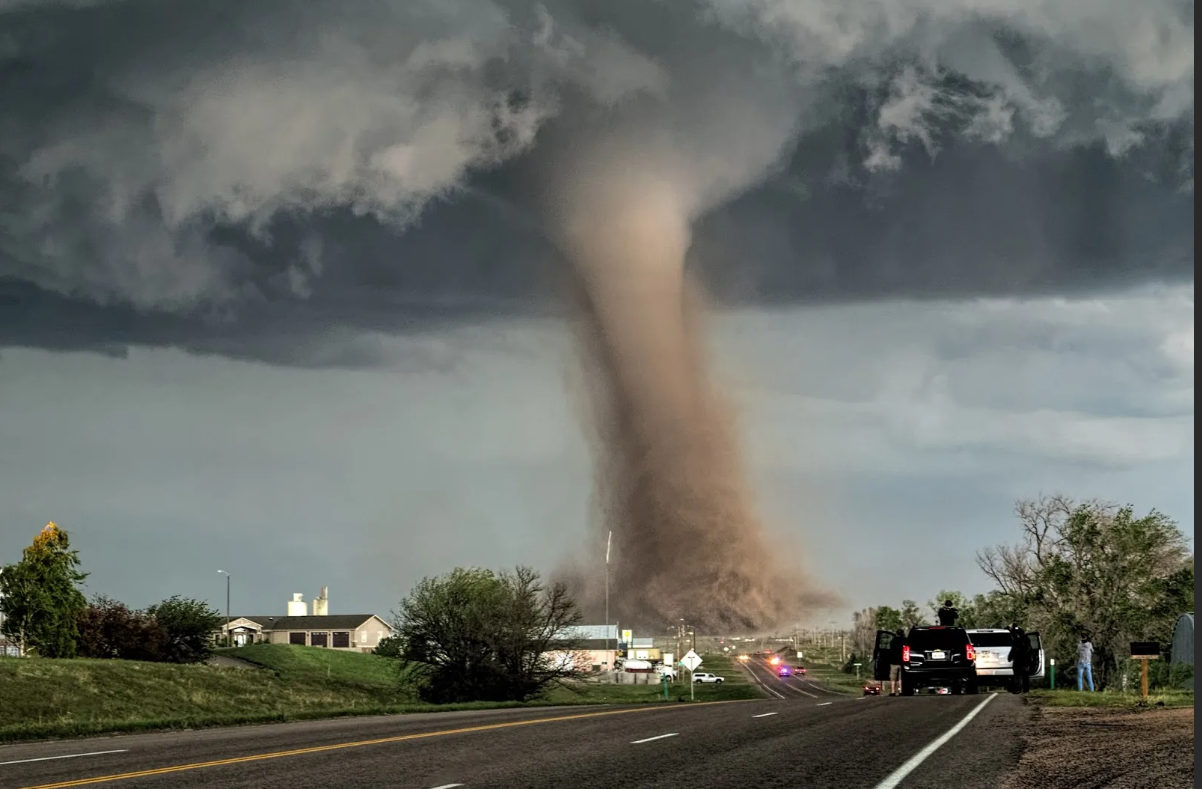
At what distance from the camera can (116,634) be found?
93.9m

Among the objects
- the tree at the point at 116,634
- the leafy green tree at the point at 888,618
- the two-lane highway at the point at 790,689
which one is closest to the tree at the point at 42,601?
the tree at the point at 116,634

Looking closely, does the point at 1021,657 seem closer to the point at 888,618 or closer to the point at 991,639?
the point at 991,639

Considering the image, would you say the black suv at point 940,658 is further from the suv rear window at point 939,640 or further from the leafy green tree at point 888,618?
the leafy green tree at point 888,618

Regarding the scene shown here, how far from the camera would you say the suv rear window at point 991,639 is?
4603 cm

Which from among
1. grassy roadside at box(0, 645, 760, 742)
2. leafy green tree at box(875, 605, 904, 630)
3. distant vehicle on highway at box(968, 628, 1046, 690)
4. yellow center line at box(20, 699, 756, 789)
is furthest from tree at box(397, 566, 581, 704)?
leafy green tree at box(875, 605, 904, 630)

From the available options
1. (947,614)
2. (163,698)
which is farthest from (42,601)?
(947,614)

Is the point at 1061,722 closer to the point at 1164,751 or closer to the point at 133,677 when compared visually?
the point at 1164,751

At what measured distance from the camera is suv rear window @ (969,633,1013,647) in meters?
46.0

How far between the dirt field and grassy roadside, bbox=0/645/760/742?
18734 millimetres

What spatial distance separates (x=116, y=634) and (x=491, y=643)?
132ft

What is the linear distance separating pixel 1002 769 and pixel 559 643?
2080 inches

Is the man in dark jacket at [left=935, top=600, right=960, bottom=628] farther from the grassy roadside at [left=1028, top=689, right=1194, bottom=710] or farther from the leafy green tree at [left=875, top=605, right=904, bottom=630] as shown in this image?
the leafy green tree at [left=875, top=605, right=904, bottom=630]

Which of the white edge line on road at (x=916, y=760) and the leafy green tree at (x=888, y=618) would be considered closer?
the white edge line on road at (x=916, y=760)

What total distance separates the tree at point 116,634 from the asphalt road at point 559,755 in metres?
71.3
